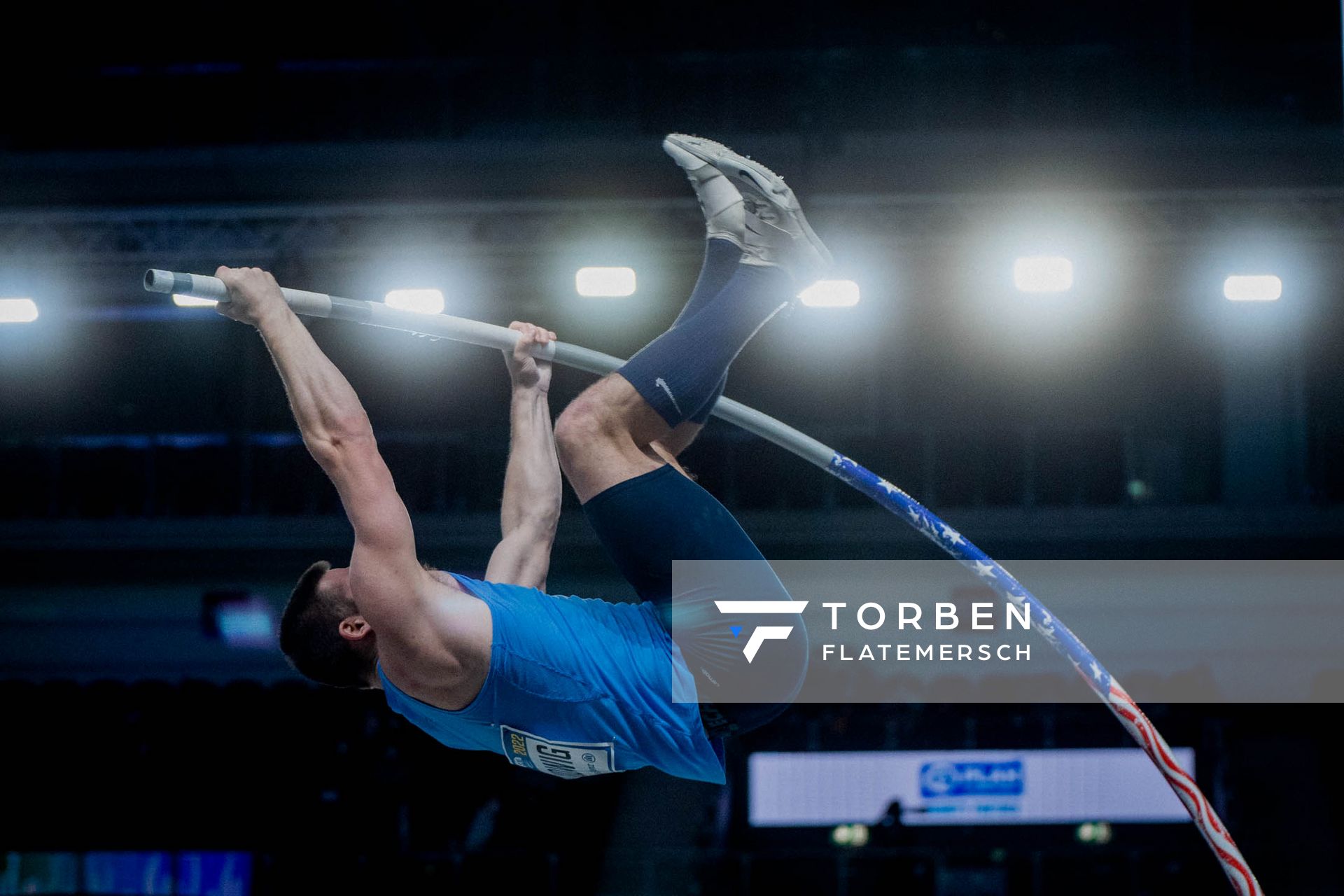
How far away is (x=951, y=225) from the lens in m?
8.18

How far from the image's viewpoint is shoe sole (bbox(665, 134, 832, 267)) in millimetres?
3156

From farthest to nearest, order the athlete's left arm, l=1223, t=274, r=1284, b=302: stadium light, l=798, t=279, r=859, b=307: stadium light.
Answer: l=1223, t=274, r=1284, b=302: stadium light < l=798, t=279, r=859, b=307: stadium light < the athlete's left arm

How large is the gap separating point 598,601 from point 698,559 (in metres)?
0.37

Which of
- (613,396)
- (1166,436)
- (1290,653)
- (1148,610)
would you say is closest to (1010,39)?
(1166,436)

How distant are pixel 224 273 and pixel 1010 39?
9219mm

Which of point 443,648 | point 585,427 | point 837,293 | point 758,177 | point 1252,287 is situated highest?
point 1252,287

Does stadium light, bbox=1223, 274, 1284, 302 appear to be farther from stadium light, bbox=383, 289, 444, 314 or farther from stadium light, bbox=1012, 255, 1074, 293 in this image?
stadium light, bbox=383, 289, 444, 314

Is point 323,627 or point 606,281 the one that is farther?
point 606,281

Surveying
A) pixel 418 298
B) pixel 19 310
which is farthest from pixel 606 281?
pixel 19 310

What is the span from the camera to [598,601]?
3.14m

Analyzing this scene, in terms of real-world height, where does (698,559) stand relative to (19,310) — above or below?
below

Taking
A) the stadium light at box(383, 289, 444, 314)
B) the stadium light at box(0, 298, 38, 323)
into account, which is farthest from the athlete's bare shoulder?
the stadium light at box(0, 298, 38, 323)

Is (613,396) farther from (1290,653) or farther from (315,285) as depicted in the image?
(1290,653)

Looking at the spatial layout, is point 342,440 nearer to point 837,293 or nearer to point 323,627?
point 323,627
